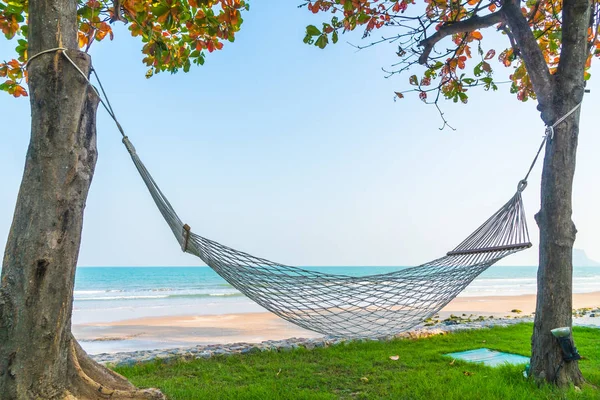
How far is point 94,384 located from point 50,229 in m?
0.53

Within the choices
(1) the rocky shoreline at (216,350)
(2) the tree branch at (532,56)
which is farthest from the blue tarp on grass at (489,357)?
(2) the tree branch at (532,56)

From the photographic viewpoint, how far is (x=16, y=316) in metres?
1.20

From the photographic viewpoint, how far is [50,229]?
4.12 ft

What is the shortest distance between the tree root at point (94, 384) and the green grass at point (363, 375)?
1.53ft

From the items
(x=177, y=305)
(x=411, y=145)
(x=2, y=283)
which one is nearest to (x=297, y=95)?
(x=411, y=145)

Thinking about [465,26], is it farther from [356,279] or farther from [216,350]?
[216,350]

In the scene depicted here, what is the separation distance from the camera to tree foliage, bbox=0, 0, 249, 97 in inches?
77.7

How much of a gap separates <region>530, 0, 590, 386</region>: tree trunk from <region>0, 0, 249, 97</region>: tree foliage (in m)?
1.67

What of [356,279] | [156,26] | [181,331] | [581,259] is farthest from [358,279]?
[581,259]

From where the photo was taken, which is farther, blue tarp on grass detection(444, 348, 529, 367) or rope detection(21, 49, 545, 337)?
blue tarp on grass detection(444, 348, 529, 367)

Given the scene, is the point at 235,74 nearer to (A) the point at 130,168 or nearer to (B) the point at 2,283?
(A) the point at 130,168

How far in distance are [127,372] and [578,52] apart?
9.60 ft

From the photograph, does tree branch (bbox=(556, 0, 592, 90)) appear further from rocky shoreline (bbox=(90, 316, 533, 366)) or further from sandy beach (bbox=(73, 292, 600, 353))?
sandy beach (bbox=(73, 292, 600, 353))

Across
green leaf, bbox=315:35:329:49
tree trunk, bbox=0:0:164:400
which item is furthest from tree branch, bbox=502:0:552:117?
tree trunk, bbox=0:0:164:400
